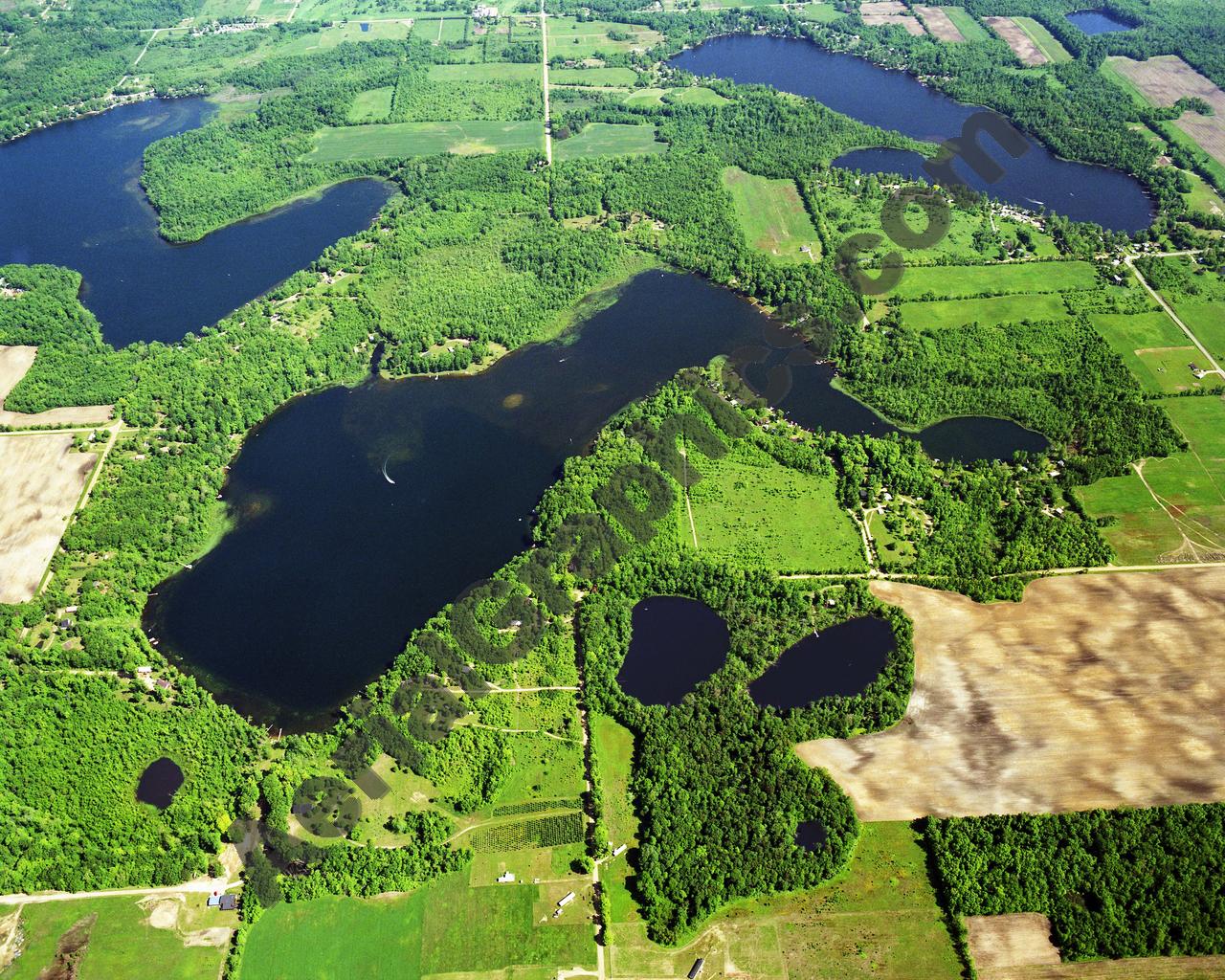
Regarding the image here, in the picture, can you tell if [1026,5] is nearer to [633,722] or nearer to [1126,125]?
[1126,125]

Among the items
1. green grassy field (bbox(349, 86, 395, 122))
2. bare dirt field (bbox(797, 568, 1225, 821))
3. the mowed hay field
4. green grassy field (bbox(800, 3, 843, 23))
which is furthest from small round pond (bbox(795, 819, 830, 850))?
green grassy field (bbox(800, 3, 843, 23))

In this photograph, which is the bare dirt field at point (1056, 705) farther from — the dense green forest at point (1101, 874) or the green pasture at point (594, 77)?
the green pasture at point (594, 77)

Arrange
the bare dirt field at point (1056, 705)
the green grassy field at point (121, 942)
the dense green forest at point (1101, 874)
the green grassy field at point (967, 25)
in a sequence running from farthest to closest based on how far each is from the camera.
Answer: the green grassy field at point (967, 25)
the bare dirt field at point (1056, 705)
the green grassy field at point (121, 942)
the dense green forest at point (1101, 874)

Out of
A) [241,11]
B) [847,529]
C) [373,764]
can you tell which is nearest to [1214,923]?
[847,529]

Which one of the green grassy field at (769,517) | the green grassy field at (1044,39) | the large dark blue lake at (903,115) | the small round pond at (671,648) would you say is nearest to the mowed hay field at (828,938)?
the small round pond at (671,648)

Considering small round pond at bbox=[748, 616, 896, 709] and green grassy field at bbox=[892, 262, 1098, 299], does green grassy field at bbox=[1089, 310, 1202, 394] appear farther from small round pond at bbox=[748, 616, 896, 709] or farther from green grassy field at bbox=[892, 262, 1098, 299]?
small round pond at bbox=[748, 616, 896, 709]

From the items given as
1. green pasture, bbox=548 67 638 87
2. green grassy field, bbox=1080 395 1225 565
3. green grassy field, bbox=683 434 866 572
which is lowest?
green grassy field, bbox=1080 395 1225 565
